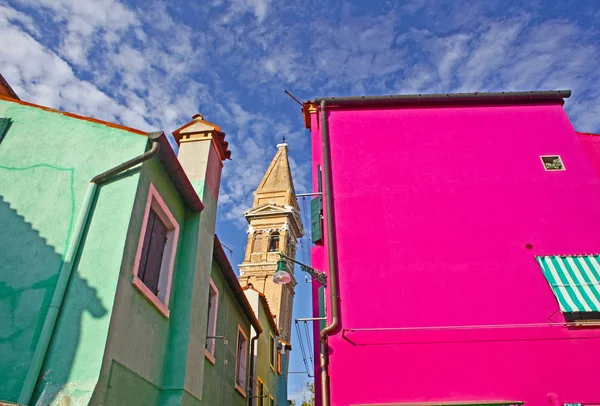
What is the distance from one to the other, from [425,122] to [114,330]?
28.7ft

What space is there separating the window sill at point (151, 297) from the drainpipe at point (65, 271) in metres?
0.81

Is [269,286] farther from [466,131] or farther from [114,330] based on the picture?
[114,330]

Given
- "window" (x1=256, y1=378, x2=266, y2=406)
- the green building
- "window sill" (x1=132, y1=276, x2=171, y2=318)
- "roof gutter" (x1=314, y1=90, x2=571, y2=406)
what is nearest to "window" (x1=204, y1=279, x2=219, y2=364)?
the green building

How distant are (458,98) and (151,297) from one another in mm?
8820

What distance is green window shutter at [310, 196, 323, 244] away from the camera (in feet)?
36.9

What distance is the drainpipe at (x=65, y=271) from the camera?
5.11m

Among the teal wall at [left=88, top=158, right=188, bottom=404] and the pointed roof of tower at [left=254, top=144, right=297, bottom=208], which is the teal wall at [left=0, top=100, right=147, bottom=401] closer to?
the teal wall at [left=88, top=158, right=188, bottom=404]

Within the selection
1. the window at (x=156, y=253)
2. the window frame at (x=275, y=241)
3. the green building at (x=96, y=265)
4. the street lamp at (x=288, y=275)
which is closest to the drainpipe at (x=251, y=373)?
the street lamp at (x=288, y=275)

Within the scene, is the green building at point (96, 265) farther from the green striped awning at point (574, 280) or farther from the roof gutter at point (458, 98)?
the green striped awning at point (574, 280)

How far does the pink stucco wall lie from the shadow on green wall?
4689 millimetres

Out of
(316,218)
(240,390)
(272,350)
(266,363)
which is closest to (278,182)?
(272,350)

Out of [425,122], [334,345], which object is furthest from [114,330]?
[425,122]

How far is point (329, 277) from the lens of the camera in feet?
31.9

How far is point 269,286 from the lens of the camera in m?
39.3
